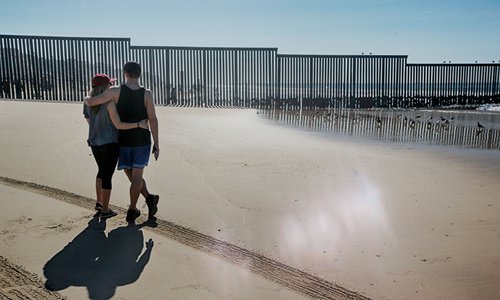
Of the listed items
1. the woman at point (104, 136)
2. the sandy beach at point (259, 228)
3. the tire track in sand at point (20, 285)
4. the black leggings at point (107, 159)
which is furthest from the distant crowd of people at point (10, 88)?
the tire track in sand at point (20, 285)

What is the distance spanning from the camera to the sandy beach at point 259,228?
3375 mm

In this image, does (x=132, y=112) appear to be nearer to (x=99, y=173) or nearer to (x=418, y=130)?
(x=99, y=173)

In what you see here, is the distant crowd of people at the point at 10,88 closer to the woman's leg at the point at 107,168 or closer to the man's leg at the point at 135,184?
the woman's leg at the point at 107,168

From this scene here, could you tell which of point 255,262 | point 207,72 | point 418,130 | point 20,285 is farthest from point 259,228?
point 207,72

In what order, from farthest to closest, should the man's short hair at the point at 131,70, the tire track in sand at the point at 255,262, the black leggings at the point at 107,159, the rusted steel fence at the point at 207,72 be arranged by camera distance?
the rusted steel fence at the point at 207,72, the black leggings at the point at 107,159, the man's short hair at the point at 131,70, the tire track in sand at the point at 255,262

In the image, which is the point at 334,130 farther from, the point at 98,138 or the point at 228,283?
the point at 228,283

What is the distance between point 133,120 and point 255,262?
1.96 m

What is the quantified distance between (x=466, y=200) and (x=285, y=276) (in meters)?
3.15

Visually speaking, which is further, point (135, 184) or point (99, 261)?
point (135, 184)

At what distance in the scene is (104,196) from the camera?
475 cm

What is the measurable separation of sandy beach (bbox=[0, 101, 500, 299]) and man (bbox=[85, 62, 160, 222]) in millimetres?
318

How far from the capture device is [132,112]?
461 centimetres

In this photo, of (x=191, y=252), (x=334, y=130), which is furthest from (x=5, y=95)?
(x=191, y=252)

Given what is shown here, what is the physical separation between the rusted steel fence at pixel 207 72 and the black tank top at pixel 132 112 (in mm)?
14750
